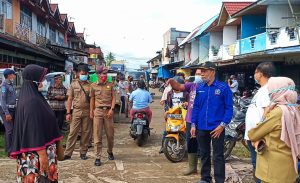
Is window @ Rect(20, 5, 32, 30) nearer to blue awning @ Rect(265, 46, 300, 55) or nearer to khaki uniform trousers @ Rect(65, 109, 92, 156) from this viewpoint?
blue awning @ Rect(265, 46, 300, 55)

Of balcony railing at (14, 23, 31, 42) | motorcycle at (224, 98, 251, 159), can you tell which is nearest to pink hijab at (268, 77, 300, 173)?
motorcycle at (224, 98, 251, 159)

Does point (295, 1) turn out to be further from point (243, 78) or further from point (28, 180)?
point (28, 180)

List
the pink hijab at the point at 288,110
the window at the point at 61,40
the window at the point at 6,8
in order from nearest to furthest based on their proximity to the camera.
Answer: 1. the pink hijab at the point at 288,110
2. the window at the point at 6,8
3. the window at the point at 61,40

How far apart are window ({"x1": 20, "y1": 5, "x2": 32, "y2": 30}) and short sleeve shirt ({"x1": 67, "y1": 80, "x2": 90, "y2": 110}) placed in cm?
1374

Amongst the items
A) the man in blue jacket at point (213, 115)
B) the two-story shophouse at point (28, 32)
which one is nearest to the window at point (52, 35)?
the two-story shophouse at point (28, 32)

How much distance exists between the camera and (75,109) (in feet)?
23.9

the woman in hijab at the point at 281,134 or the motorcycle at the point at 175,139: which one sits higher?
the woman in hijab at the point at 281,134

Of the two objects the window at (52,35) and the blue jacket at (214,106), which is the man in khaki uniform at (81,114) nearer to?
the blue jacket at (214,106)

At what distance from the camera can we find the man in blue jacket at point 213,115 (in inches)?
200

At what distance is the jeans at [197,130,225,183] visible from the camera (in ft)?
16.6

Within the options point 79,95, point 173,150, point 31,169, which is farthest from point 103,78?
point 31,169

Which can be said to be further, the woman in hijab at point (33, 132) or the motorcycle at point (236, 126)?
the motorcycle at point (236, 126)

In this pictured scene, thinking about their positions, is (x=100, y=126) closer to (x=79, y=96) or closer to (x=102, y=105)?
(x=102, y=105)

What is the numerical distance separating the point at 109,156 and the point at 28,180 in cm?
369
